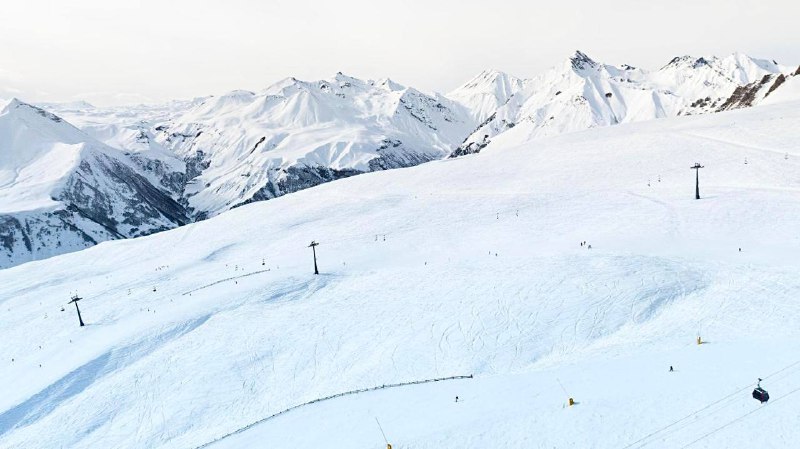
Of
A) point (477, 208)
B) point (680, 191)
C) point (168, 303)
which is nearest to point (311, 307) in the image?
point (168, 303)

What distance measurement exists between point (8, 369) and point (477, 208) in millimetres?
53451

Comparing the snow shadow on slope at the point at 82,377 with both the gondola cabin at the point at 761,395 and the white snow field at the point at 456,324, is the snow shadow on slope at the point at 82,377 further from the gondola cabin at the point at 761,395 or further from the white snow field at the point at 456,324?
the gondola cabin at the point at 761,395

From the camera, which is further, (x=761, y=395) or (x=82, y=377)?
(x=82, y=377)

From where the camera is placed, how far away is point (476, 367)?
98.6ft

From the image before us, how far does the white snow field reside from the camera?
69.1 feet

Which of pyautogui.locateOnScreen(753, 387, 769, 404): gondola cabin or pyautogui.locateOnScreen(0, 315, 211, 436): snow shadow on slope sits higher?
pyautogui.locateOnScreen(753, 387, 769, 404): gondola cabin

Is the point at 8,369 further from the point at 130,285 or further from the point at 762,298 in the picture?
the point at 762,298

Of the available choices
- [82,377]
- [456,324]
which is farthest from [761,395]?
[82,377]

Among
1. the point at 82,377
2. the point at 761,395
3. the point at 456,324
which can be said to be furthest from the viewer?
the point at 82,377

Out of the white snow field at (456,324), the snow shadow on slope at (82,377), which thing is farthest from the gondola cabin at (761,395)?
the snow shadow on slope at (82,377)

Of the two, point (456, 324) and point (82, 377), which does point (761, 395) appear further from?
point (82, 377)

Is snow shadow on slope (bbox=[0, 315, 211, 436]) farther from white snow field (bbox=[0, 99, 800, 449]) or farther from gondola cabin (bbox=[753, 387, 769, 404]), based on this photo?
gondola cabin (bbox=[753, 387, 769, 404])

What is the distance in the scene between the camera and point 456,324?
3544 cm

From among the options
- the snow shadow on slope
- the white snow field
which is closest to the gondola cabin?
the white snow field
